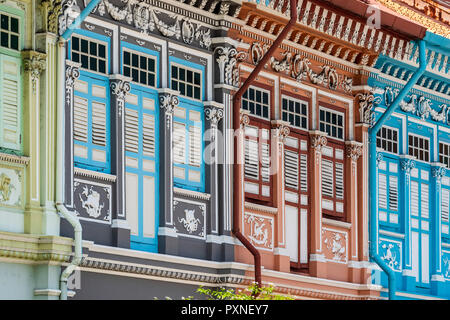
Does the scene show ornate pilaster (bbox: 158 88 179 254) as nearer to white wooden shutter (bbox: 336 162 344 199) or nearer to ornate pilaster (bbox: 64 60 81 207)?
ornate pilaster (bbox: 64 60 81 207)

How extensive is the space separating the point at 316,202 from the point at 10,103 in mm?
8010

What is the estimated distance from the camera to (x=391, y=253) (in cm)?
3231

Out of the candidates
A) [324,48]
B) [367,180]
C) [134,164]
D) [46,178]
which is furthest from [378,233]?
[46,178]

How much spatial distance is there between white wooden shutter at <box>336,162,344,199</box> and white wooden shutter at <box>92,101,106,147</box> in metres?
6.75

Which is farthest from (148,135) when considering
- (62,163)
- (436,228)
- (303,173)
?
(436,228)

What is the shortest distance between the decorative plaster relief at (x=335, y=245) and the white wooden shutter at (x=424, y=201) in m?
3.00

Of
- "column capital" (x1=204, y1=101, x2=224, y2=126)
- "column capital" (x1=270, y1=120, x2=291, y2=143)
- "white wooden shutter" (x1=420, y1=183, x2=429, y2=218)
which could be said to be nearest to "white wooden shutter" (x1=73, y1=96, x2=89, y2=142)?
"column capital" (x1=204, y1=101, x2=224, y2=126)

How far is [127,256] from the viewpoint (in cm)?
2528

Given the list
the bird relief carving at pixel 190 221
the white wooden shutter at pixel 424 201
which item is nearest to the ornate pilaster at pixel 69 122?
the bird relief carving at pixel 190 221

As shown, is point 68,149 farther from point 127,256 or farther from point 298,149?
point 298,149

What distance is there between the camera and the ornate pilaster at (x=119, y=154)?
83.1 feet

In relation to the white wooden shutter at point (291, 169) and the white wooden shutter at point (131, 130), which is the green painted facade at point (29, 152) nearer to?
the white wooden shutter at point (131, 130)

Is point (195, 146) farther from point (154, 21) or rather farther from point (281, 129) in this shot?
point (281, 129)

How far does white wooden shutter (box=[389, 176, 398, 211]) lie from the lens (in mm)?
32678
